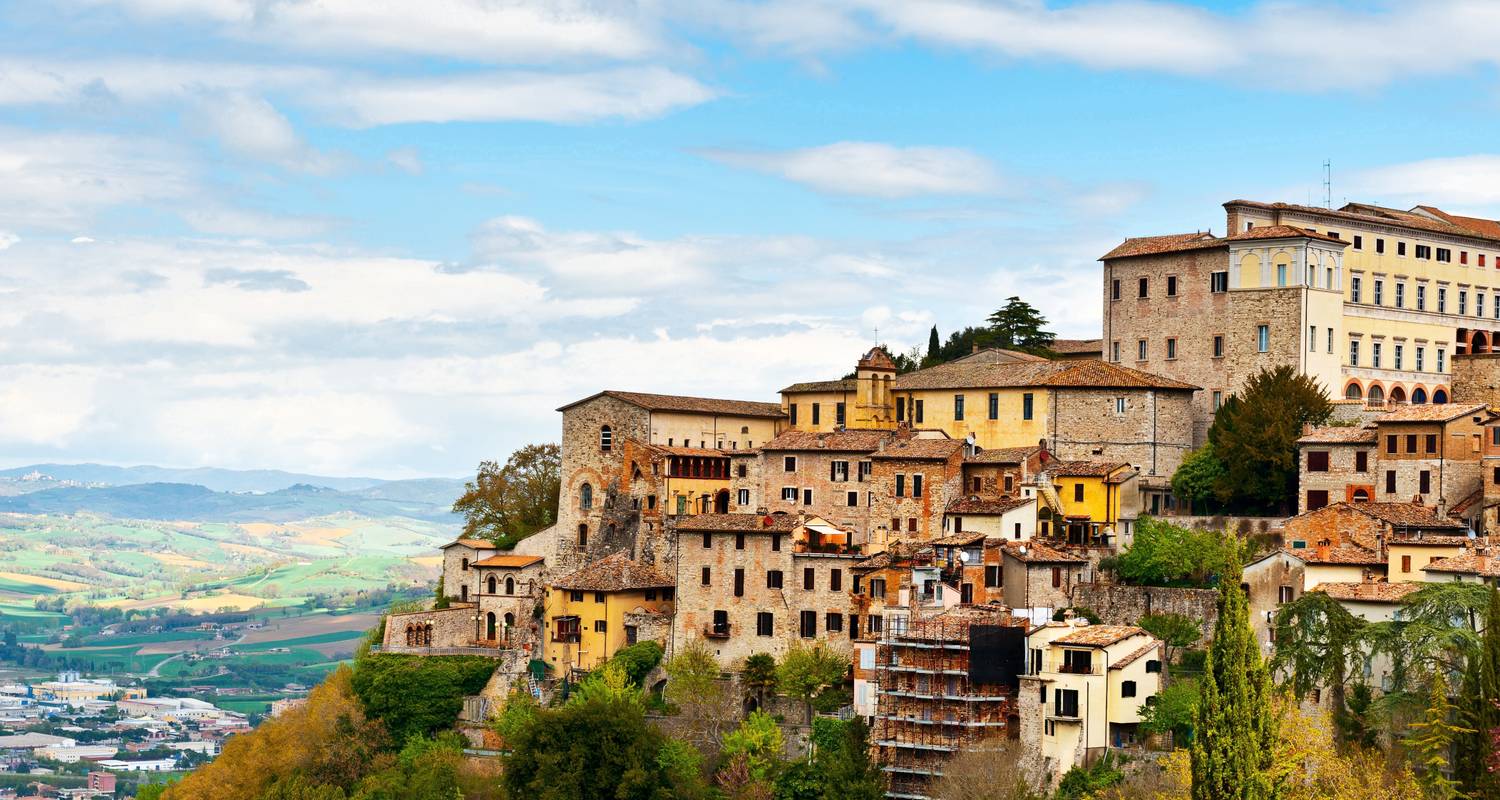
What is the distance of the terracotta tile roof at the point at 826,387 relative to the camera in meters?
72.7

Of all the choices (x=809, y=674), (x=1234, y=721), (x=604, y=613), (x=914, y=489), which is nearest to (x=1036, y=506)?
(x=914, y=489)

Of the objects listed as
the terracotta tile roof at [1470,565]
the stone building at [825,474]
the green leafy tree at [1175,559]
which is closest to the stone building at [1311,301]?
the green leafy tree at [1175,559]

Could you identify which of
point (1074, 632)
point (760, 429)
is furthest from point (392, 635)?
point (1074, 632)

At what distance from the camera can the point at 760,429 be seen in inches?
2913

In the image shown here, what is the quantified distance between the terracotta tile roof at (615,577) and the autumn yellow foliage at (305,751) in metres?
8.74

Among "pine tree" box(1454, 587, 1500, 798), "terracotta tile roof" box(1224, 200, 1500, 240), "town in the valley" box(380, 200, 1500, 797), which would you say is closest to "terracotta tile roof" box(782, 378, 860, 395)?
"town in the valley" box(380, 200, 1500, 797)

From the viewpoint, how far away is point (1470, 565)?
51.9 m

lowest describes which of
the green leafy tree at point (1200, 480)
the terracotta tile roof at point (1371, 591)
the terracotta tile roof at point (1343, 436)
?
the terracotta tile roof at point (1371, 591)

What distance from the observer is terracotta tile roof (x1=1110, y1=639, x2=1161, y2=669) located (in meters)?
51.6

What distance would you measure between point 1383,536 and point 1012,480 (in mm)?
12537

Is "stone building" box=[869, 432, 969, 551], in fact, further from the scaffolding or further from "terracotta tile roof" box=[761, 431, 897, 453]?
the scaffolding

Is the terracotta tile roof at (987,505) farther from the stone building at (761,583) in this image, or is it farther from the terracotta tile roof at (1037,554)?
the stone building at (761,583)

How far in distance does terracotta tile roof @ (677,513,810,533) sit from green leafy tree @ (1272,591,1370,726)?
16.8 m

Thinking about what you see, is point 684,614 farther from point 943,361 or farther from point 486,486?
point 943,361
